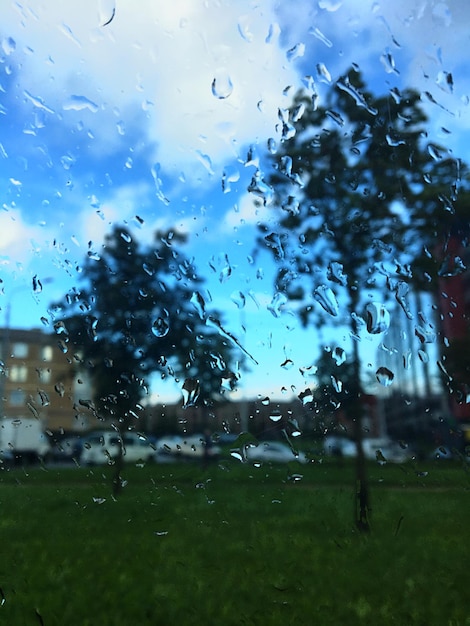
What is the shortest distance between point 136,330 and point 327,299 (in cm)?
50

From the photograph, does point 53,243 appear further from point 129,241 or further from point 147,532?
point 147,532

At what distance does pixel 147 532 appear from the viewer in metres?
1.30

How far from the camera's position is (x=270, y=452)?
1.22 metres

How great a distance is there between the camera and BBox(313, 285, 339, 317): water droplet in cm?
125

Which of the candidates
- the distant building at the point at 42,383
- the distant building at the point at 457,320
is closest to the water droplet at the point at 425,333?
the distant building at the point at 457,320

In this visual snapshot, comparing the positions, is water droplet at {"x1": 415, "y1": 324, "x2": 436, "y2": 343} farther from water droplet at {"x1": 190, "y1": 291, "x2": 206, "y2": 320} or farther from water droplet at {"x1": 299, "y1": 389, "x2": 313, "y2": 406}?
water droplet at {"x1": 190, "y1": 291, "x2": 206, "y2": 320}

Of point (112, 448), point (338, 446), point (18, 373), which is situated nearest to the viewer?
point (338, 446)

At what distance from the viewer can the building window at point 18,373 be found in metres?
1.40

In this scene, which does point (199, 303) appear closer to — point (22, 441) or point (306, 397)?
point (306, 397)

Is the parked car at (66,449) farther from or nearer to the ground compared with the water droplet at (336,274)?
nearer to the ground

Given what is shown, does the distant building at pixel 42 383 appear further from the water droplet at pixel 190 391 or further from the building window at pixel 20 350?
the water droplet at pixel 190 391

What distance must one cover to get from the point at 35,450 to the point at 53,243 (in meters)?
0.57

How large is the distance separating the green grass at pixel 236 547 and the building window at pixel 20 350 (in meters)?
0.31

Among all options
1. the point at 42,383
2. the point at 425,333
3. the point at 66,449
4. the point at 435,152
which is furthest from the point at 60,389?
the point at 435,152
